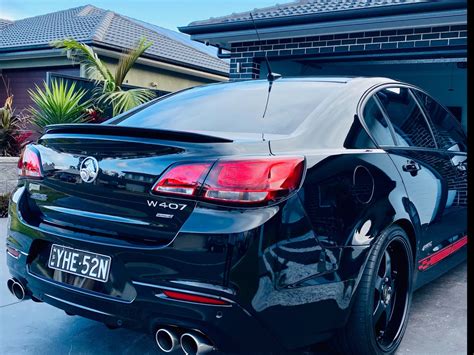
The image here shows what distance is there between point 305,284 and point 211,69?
43.7ft

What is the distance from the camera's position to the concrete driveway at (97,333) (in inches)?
109

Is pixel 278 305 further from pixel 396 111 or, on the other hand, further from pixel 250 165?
pixel 396 111

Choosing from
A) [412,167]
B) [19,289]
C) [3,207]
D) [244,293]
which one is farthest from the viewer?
[3,207]

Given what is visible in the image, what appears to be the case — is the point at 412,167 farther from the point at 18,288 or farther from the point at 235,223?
the point at 18,288

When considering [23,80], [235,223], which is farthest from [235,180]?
[23,80]

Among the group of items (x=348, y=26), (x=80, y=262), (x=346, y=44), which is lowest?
(x=80, y=262)

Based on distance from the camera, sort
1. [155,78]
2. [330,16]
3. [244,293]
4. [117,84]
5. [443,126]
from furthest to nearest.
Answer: [155,78]
[117,84]
[330,16]
[443,126]
[244,293]

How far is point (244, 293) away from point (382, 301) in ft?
3.38

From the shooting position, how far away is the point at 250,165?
2.02 metres

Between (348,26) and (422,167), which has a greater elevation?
(348,26)


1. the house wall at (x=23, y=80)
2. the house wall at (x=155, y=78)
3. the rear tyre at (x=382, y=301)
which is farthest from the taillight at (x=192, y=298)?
the house wall at (x=23, y=80)

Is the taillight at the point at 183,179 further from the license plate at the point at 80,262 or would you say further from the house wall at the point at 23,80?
the house wall at the point at 23,80

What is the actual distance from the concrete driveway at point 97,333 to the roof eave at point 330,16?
11.0 ft

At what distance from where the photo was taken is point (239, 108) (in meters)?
2.76
